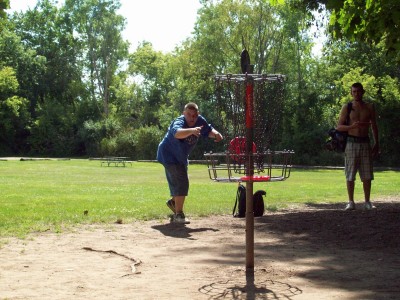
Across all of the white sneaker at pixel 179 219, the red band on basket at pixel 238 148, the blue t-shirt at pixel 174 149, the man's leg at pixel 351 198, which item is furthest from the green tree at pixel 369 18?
the red band on basket at pixel 238 148

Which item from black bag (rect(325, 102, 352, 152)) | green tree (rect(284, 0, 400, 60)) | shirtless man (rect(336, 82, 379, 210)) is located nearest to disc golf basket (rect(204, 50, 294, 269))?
green tree (rect(284, 0, 400, 60))

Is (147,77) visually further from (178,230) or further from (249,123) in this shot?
(249,123)

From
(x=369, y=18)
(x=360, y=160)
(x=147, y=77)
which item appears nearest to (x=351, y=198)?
(x=360, y=160)

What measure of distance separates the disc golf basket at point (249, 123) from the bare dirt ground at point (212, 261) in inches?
25.6

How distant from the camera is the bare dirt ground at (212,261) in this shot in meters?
5.62

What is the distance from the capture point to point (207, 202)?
14.6 meters

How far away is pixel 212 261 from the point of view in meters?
7.04

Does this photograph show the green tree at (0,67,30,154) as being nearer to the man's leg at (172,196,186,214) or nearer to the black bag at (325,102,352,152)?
the black bag at (325,102,352,152)

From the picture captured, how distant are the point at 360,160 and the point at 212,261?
5228mm

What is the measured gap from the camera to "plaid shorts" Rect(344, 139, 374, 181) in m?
11.5

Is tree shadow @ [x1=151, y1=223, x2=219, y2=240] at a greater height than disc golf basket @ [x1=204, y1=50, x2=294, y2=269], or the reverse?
disc golf basket @ [x1=204, y1=50, x2=294, y2=269]

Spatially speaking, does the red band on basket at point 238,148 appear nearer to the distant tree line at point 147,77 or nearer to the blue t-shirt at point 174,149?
the blue t-shirt at point 174,149

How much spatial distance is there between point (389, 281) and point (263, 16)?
5100cm

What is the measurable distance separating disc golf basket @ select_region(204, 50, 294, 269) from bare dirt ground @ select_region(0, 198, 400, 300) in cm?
65
